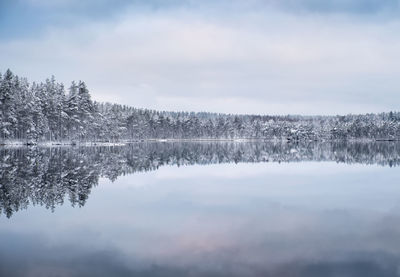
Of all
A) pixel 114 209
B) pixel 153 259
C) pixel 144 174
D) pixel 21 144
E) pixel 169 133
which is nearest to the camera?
pixel 153 259

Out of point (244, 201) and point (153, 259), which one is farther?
point (244, 201)

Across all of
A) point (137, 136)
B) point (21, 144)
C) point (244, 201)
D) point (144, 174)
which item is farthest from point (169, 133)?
point (244, 201)

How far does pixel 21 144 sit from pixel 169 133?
116 metres

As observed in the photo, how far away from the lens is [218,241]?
41.6 feet

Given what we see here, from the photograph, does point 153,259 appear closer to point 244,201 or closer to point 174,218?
point 174,218

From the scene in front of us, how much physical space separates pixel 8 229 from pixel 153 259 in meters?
6.24

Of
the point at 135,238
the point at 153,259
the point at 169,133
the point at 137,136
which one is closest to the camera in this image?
the point at 153,259

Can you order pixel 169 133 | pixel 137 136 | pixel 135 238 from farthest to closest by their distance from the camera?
1. pixel 169 133
2. pixel 137 136
3. pixel 135 238

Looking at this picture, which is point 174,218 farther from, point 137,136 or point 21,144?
point 137,136

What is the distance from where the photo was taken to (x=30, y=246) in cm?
1198

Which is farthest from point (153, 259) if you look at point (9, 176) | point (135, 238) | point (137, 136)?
point (137, 136)

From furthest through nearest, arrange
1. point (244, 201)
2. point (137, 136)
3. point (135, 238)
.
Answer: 1. point (137, 136)
2. point (244, 201)
3. point (135, 238)

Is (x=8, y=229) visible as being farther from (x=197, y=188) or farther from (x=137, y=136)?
(x=137, y=136)

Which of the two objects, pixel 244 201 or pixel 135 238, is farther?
pixel 244 201
